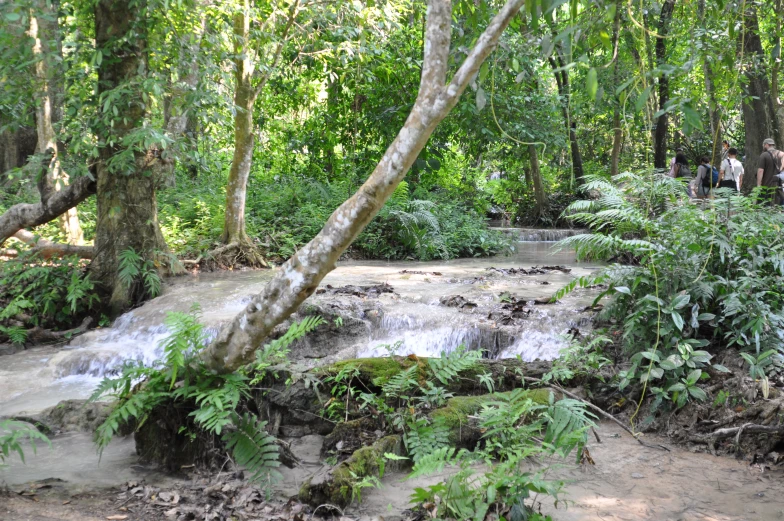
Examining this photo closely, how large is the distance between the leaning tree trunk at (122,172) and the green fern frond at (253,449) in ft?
18.1

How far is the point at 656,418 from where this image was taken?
208 inches

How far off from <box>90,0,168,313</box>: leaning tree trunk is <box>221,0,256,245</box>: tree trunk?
2.06 metres

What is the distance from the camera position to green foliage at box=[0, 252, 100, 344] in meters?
9.36

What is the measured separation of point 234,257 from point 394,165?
9126 millimetres

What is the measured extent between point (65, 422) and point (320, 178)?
42.8ft

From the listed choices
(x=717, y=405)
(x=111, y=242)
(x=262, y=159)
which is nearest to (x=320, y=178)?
(x=262, y=159)

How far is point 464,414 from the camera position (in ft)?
16.1

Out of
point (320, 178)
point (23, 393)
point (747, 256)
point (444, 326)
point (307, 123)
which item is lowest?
point (23, 393)

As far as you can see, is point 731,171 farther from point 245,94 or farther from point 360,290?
point 245,94

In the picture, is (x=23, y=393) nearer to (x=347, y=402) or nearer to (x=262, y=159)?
(x=347, y=402)

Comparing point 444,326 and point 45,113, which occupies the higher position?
point 45,113

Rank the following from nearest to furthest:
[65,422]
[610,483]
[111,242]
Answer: [610,483] → [65,422] → [111,242]

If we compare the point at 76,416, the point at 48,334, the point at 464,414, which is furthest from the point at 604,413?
the point at 48,334

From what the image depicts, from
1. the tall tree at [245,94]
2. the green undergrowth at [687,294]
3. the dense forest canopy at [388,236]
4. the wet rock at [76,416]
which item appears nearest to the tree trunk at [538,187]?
the dense forest canopy at [388,236]
